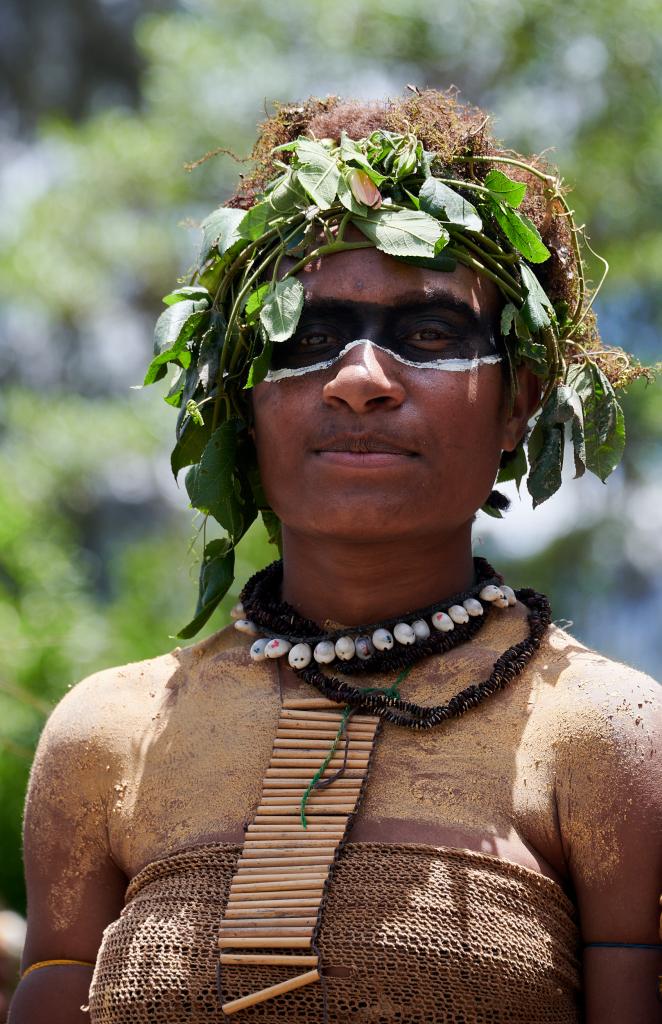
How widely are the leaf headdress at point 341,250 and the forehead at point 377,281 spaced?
0.08 feet

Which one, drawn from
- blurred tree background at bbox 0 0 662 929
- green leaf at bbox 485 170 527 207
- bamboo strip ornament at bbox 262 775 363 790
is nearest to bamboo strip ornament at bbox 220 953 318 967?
bamboo strip ornament at bbox 262 775 363 790

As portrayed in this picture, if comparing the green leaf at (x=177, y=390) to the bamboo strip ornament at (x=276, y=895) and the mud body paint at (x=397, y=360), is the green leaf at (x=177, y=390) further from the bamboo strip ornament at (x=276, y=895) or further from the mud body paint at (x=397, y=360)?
the bamboo strip ornament at (x=276, y=895)

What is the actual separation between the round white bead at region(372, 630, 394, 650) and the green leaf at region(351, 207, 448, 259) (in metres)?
0.75

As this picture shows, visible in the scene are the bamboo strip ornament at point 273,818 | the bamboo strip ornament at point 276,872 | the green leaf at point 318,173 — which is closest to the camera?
the bamboo strip ornament at point 276,872

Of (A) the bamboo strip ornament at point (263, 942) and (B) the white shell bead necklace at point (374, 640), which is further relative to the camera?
(B) the white shell bead necklace at point (374, 640)

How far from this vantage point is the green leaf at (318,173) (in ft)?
9.05

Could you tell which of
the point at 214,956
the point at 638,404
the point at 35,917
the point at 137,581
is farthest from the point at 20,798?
the point at 638,404

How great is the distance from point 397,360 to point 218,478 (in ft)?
1.63

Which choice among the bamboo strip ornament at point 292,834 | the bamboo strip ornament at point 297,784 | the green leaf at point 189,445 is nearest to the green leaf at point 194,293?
the green leaf at point 189,445

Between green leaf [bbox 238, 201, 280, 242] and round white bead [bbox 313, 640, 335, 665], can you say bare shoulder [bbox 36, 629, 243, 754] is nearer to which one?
round white bead [bbox 313, 640, 335, 665]

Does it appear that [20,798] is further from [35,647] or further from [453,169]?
[453,169]

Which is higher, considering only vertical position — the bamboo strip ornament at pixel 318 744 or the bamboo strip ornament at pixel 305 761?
the bamboo strip ornament at pixel 318 744

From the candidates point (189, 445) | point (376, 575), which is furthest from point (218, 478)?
point (376, 575)

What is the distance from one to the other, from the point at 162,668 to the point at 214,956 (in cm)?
75
